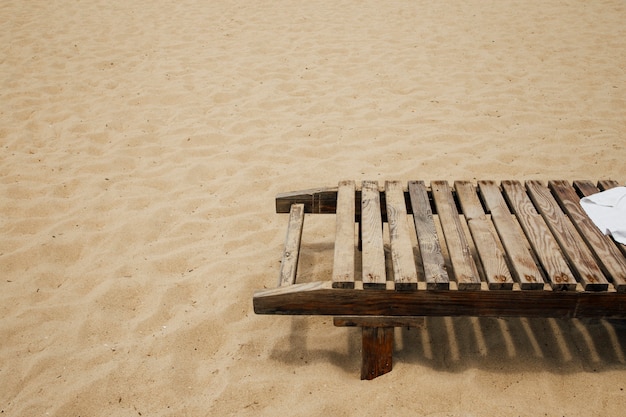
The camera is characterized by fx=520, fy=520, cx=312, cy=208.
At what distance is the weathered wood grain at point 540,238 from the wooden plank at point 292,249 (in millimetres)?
1063

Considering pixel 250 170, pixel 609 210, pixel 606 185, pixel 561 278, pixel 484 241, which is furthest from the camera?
pixel 250 170

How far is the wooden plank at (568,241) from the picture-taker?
2.07 m

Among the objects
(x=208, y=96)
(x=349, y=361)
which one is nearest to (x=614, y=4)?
(x=208, y=96)

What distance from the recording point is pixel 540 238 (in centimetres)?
238

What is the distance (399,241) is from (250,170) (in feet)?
6.22

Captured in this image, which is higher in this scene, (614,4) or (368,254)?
(368,254)

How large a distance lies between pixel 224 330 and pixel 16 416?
3.10 ft

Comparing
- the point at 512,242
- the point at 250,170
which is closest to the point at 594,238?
the point at 512,242

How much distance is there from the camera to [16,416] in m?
2.19

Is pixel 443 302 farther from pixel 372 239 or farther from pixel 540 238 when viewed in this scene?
pixel 540 238

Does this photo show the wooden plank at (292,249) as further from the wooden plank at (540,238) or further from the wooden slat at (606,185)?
the wooden slat at (606,185)

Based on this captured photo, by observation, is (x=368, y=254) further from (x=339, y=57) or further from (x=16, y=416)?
(x=339, y=57)

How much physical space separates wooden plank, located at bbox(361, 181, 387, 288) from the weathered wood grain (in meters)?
0.67

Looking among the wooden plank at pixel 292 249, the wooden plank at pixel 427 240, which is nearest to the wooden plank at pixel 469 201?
the wooden plank at pixel 427 240
